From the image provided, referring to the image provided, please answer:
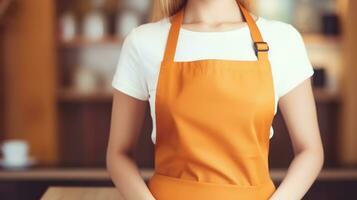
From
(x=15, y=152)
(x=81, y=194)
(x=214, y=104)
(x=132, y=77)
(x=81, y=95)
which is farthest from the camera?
(x=81, y=95)

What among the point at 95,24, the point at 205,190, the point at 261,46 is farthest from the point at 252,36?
the point at 95,24

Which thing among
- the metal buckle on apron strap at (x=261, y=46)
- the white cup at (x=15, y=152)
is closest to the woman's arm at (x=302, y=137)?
the metal buckle on apron strap at (x=261, y=46)

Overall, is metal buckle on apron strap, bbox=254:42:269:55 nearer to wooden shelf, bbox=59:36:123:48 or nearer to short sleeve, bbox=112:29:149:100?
short sleeve, bbox=112:29:149:100

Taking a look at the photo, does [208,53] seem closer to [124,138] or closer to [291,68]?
[291,68]

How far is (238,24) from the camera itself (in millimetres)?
1501

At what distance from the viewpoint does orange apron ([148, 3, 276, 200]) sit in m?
1.38

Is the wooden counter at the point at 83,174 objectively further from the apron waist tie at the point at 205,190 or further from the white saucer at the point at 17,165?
the apron waist tie at the point at 205,190

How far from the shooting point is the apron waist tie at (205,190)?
139 cm

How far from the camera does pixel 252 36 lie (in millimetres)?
1453

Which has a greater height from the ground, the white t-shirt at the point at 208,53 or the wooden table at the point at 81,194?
the white t-shirt at the point at 208,53

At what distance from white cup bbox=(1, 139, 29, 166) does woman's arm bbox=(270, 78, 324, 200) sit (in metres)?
2.06

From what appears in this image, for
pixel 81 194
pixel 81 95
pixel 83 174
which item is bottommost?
pixel 83 174

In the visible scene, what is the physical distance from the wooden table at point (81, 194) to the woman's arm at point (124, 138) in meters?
0.24

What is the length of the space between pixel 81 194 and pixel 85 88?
5.74 ft
